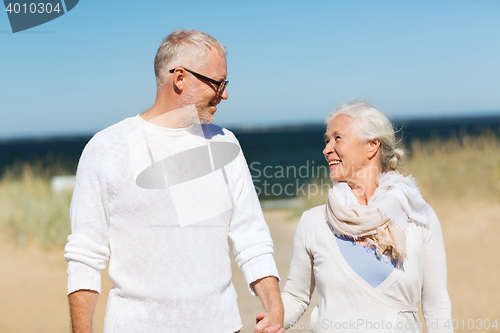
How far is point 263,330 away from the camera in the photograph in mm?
2172

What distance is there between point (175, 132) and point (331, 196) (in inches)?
34.7

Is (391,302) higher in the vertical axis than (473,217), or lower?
higher

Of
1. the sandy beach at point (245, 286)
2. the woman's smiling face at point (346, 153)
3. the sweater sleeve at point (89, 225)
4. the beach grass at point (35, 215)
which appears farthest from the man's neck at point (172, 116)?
the beach grass at point (35, 215)

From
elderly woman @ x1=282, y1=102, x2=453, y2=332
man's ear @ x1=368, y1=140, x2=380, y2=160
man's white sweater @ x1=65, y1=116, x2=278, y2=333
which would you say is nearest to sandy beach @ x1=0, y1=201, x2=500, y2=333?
elderly woman @ x1=282, y1=102, x2=453, y2=332

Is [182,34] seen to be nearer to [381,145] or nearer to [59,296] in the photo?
[381,145]

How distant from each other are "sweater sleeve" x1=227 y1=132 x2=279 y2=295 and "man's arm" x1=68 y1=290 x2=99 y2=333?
2.45 feet

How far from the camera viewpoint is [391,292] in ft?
7.54

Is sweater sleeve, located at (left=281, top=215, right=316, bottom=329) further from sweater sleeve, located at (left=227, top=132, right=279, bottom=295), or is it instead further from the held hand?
the held hand

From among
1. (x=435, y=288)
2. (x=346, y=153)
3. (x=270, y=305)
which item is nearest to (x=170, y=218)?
(x=270, y=305)

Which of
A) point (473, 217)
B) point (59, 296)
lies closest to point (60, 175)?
point (59, 296)

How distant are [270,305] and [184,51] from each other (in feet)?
4.28

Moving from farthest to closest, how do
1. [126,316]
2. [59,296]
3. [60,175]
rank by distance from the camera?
[60,175] < [59,296] < [126,316]

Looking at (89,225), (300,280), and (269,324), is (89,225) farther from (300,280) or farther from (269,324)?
(300,280)

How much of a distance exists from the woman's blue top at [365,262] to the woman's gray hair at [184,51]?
1175 mm
